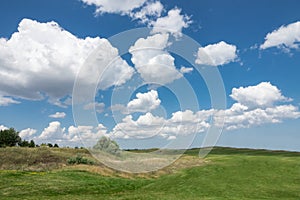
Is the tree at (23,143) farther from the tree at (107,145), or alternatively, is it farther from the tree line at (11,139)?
the tree at (107,145)

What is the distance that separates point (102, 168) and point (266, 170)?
25963mm

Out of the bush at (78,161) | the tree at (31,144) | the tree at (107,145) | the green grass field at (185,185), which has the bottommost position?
the green grass field at (185,185)

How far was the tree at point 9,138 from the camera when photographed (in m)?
107

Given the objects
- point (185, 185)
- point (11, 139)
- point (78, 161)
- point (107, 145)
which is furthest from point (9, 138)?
point (185, 185)

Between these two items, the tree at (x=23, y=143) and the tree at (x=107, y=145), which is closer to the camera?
the tree at (x=107, y=145)

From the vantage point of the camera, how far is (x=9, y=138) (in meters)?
108

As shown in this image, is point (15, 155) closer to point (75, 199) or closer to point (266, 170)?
point (75, 199)

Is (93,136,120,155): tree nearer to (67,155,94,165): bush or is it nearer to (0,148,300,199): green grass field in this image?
(0,148,300,199): green grass field

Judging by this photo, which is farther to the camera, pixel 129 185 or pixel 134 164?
pixel 134 164

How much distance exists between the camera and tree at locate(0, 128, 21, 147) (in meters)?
107

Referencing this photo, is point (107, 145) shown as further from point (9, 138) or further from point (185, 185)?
point (9, 138)

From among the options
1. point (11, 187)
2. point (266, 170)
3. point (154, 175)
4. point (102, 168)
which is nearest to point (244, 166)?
point (266, 170)

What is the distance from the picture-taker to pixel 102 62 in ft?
93.7

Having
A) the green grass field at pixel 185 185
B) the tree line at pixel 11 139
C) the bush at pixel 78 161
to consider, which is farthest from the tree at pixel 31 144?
the green grass field at pixel 185 185
